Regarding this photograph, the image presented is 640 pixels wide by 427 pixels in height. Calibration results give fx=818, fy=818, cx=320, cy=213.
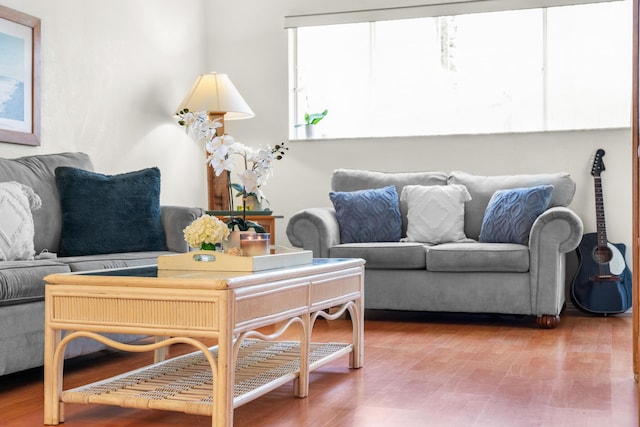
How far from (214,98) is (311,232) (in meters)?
1.26

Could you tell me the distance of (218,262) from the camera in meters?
2.69

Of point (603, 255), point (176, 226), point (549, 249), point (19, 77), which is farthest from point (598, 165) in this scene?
point (19, 77)

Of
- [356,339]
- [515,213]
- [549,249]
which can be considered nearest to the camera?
[356,339]

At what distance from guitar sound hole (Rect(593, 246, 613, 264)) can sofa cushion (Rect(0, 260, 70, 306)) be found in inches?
135

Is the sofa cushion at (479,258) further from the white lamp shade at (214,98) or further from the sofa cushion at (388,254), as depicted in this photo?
the white lamp shade at (214,98)

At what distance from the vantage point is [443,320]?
4969 millimetres

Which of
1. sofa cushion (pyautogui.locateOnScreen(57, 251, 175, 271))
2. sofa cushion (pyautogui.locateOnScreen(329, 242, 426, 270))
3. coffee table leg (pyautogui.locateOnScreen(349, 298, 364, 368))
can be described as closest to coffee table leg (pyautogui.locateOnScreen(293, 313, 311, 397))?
coffee table leg (pyautogui.locateOnScreen(349, 298, 364, 368))

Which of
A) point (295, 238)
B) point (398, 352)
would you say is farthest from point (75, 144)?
point (398, 352)

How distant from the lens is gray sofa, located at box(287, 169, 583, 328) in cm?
453

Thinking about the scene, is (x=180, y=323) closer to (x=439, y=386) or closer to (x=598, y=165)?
(x=439, y=386)

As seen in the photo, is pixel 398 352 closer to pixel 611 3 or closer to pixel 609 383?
pixel 609 383

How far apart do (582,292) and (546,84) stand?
1441 millimetres

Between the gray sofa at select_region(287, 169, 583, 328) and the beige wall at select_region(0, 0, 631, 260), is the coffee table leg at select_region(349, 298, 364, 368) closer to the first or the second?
the gray sofa at select_region(287, 169, 583, 328)

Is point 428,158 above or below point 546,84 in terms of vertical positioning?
below
